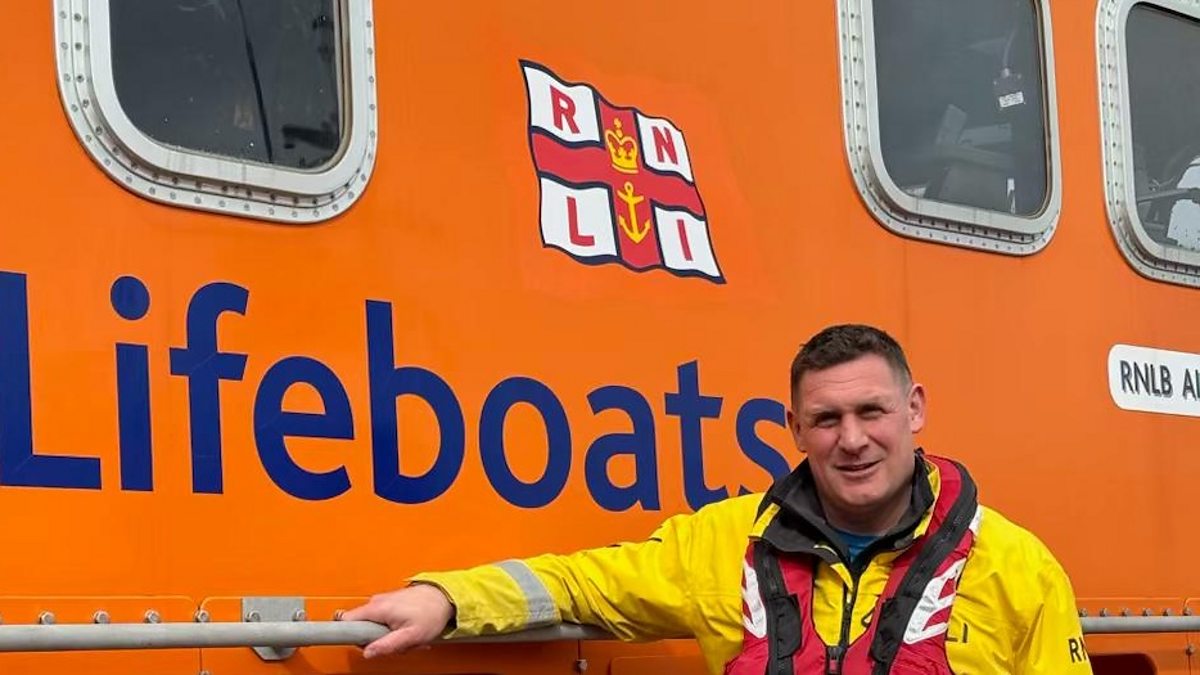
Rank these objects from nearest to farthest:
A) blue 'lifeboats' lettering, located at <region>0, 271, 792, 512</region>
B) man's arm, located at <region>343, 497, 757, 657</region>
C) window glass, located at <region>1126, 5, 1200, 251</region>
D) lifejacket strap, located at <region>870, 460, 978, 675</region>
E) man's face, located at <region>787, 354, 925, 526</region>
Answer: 1. blue 'lifeboats' lettering, located at <region>0, 271, 792, 512</region>
2. man's arm, located at <region>343, 497, 757, 657</region>
3. lifejacket strap, located at <region>870, 460, 978, 675</region>
4. man's face, located at <region>787, 354, 925, 526</region>
5. window glass, located at <region>1126, 5, 1200, 251</region>

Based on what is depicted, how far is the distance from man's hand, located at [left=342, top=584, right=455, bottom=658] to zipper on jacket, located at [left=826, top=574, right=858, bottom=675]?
598mm

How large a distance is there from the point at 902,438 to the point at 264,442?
102cm

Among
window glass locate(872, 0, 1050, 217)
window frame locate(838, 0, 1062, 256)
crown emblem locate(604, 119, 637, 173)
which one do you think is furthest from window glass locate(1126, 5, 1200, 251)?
crown emblem locate(604, 119, 637, 173)

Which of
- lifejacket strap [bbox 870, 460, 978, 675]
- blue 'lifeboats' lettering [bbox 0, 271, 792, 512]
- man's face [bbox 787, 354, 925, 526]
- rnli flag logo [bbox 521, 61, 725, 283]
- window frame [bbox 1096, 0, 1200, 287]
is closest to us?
blue 'lifeboats' lettering [bbox 0, 271, 792, 512]

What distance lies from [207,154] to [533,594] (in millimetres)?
833

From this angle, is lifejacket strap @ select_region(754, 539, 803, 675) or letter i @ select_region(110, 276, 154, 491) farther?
lifejacket strap @ select_region(754, 539, 803, 675)

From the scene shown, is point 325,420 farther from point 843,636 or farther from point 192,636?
point 843,636

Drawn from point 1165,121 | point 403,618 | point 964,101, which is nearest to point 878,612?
point 403,618

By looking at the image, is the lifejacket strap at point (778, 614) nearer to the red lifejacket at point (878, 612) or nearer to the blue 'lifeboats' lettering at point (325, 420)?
the red lifejacket at point (878, 612)

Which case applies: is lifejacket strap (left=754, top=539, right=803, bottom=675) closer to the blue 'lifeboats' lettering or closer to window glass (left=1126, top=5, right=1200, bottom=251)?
the blue 'lifeboats' lettering

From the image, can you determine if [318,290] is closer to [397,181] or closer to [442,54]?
[397,181]

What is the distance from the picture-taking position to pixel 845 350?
2939 millimetres

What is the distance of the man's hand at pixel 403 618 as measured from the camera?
2619mm

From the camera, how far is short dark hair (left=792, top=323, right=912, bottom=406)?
2941 mm
